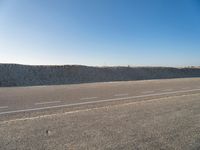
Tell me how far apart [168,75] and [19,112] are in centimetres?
4161

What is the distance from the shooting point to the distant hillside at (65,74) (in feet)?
97.5

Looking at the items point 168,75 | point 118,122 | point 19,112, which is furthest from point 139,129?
point 168,75

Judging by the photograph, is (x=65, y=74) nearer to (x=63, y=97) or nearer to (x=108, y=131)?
(x=63, y=97)

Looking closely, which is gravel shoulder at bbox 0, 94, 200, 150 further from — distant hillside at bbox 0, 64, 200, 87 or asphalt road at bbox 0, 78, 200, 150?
distant hillside at bbox 0, 64, 200, 87

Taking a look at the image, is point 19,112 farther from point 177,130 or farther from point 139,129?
point 177,130

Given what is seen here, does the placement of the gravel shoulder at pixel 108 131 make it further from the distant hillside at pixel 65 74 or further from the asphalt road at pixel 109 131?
the distant hillside at pixel 65 74

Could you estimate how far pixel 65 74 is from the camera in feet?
115

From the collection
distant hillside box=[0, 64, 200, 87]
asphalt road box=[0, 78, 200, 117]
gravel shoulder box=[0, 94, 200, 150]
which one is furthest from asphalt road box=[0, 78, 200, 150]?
distant hillside box=[0, 64, 200, 87]

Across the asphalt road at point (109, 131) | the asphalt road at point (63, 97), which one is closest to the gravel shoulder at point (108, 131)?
the asphalt road at point (109, 131)

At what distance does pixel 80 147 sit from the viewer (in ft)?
15.6

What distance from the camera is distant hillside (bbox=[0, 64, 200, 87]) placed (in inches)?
1169

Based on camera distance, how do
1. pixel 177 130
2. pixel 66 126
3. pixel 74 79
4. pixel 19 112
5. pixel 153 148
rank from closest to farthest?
pixel 153 148 < pixel 177 130 < pixel 66 126 < pixel 19 112 < pixel 74 79

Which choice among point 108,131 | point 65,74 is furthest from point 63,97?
point 65,74

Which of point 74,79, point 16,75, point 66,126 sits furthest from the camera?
point 74,79
